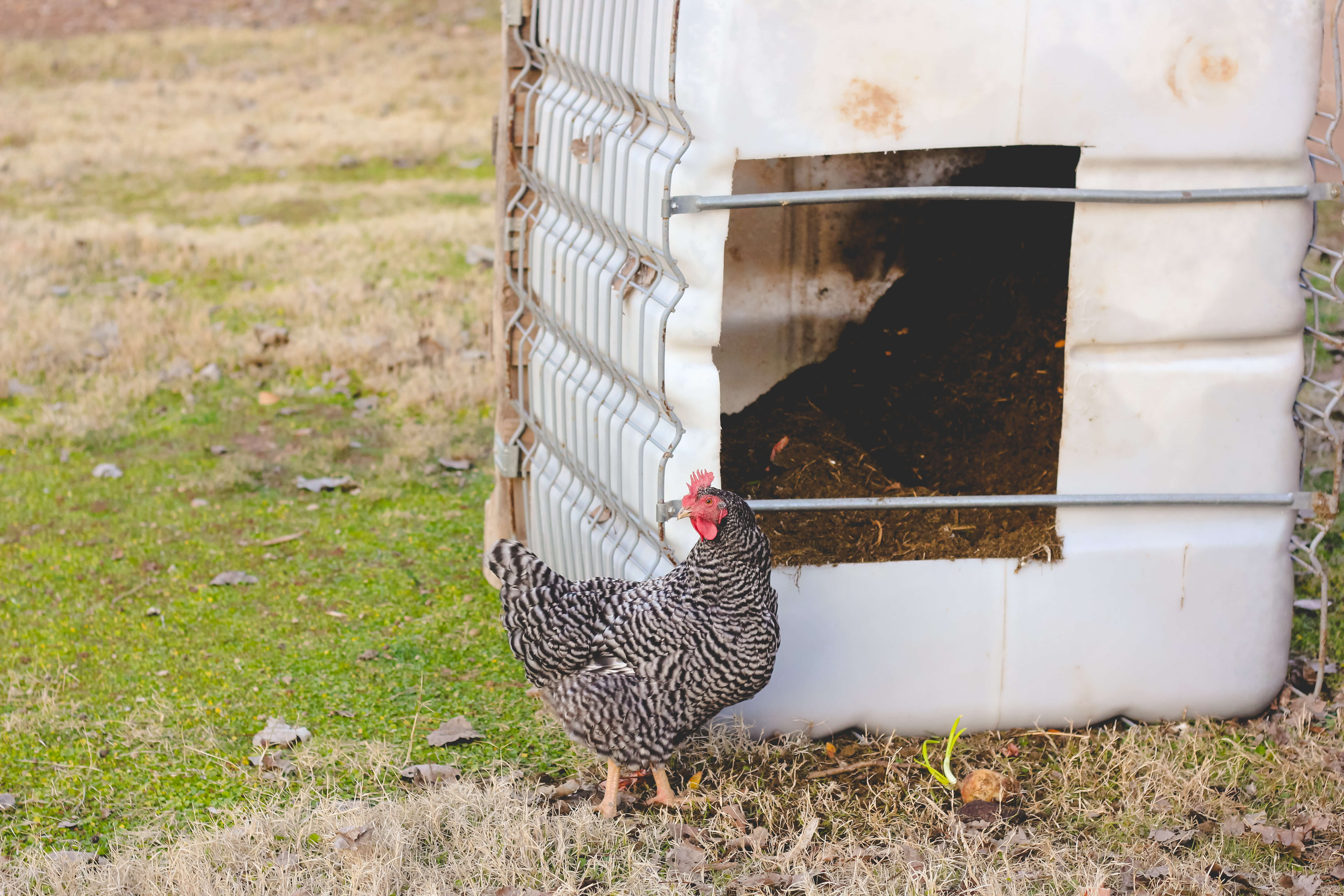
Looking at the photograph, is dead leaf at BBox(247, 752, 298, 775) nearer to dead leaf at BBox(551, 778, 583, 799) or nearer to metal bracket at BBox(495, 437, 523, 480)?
dead leaf at BBox(551, 778, 583, 799)

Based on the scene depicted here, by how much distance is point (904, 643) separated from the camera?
4.04 meters

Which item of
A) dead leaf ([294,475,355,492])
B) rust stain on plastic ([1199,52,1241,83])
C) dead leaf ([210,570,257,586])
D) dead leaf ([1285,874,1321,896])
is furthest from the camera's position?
dead leaf ([294,475,355,492])

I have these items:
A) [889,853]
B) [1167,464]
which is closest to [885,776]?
[889,853]

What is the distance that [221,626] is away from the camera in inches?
201

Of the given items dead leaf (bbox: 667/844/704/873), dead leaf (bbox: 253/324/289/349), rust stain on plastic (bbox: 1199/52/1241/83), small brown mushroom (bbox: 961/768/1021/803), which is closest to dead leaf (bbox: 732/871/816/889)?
dead leaf (bbox: 667/844/704/873)

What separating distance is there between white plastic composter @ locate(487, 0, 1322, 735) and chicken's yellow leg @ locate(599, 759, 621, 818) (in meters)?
0.50

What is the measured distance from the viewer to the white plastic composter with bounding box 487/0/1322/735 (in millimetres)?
3525

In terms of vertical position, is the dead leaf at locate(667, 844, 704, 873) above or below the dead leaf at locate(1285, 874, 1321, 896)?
below

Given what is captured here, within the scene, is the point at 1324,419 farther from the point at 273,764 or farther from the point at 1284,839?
the point at 273,764

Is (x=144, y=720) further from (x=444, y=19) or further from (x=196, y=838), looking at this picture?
(x=444, y=19)

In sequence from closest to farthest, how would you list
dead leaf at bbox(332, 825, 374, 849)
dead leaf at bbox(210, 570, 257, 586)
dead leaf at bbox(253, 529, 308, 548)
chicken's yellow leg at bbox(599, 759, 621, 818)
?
dead leaf at bbox(332, 825, 374, 849) < chicken's yellow leg at bbox(599, 759, 621, 818) < dead leaf at bbox(210, 570, 257, 586) < dead leaf at bbox(253, 529, 308, 548)

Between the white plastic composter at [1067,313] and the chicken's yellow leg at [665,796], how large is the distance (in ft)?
1.29

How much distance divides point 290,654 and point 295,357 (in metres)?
3.69

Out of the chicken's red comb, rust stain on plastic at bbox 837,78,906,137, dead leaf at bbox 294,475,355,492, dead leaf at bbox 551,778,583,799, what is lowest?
dead leaf at bbox 551,778,583,799
